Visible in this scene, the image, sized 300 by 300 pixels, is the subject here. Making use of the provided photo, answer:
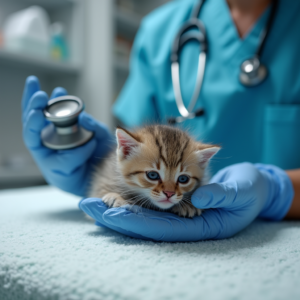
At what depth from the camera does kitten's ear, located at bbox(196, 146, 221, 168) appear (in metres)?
0.78

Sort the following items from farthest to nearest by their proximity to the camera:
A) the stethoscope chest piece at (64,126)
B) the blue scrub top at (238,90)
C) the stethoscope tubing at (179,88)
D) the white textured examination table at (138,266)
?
the stethoscope tubing at (179,88) → the blue scrub top at (238,90) → the stethoscope chest piece at (64,126) → the white textured examination table at (138,266)

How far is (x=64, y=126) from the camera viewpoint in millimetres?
909

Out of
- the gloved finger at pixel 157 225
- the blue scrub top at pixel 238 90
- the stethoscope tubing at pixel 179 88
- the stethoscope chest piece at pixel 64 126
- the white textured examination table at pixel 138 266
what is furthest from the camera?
the stethoscope tubing at pixel 179 88

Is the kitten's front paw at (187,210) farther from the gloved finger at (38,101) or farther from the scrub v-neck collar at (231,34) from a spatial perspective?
the scrub v-neck collar at (231,34)

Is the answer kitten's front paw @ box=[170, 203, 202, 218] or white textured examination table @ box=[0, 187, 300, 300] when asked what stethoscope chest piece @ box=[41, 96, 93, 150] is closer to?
white textured examination table @ box=[0, 187, 300, 300]

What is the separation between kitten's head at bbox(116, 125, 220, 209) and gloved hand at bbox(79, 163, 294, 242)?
0.18ft

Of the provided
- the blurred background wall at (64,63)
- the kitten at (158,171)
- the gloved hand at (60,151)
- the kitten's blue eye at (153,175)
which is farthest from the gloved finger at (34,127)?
the blurred background wall at (64,63)

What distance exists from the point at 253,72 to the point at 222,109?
0.61 feet

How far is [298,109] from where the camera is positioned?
3.59 ft

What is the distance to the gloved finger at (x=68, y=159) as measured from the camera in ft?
3.23

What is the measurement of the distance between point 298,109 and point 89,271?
97cm

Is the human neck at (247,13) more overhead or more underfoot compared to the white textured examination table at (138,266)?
more overhead

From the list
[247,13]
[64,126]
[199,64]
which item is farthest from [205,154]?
[247,13]

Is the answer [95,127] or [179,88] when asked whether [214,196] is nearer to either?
[95,127]
